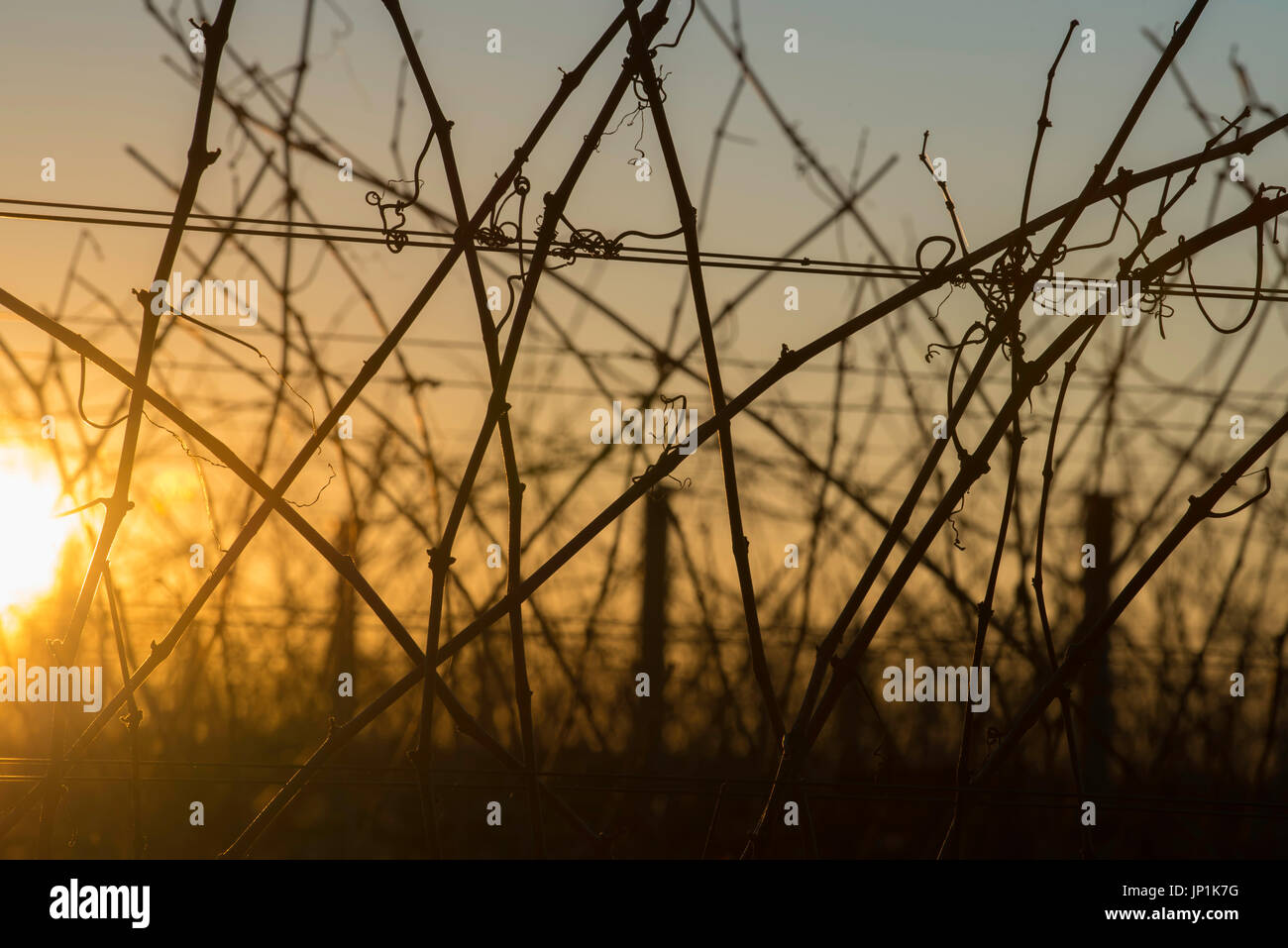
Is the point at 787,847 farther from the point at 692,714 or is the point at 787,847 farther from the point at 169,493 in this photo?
the point at 169,493

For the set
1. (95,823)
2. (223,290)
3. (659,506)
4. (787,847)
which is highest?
(223,290)

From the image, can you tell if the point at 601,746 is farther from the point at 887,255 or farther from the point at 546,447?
the point at 887,255

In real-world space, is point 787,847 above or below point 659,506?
below

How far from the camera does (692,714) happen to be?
2.17 meters

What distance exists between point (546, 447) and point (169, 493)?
66 centimetres

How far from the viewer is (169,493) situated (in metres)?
1.84

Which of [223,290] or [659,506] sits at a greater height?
[223,290]
